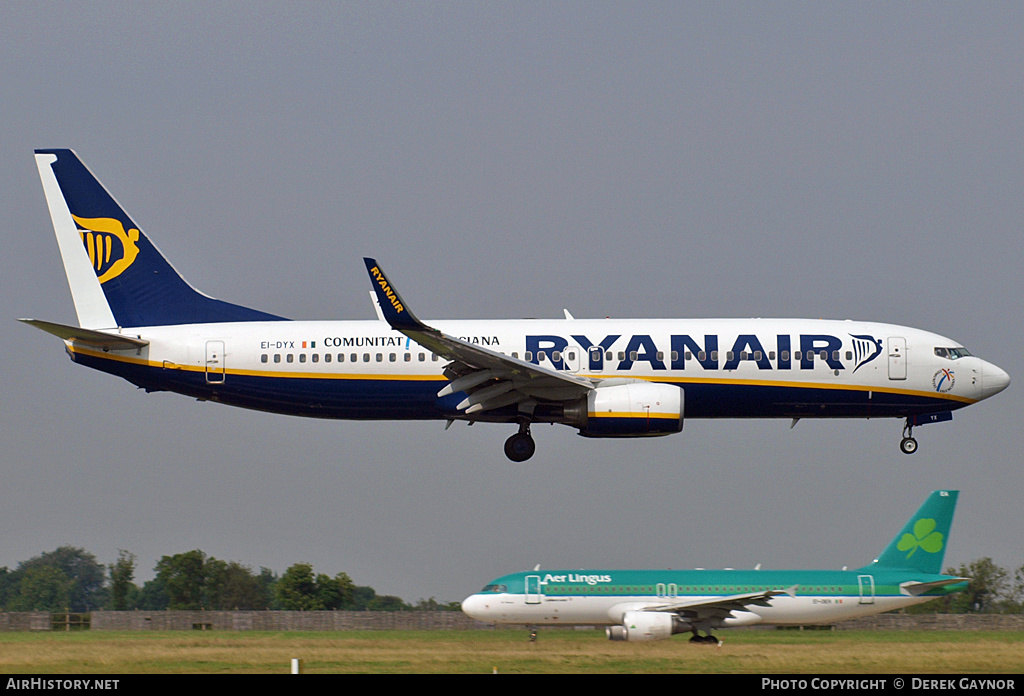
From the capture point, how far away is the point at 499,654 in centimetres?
3231

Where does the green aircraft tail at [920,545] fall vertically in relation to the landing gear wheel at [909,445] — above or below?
below

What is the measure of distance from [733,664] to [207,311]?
20386 millimetres

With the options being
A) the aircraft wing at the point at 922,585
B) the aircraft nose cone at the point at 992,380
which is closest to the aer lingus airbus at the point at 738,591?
the aircraft wing at the point at 922,585

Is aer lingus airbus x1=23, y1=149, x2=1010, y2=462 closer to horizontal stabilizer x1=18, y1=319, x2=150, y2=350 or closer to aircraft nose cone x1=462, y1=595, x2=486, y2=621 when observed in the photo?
horizontal stabilizer x1=18, y1=319, x2=150, y2=350

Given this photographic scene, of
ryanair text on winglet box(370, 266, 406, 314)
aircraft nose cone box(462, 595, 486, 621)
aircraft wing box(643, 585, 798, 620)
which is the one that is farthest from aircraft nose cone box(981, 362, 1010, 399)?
ryanair text on winglet box(370, 266, 406, 314)

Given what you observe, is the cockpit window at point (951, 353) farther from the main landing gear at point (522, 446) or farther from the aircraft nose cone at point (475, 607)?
the aircraft nose cone at point (475, 607)

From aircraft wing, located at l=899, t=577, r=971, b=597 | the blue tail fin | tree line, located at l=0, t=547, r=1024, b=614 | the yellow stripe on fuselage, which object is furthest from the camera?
tree line, located at l=0, t=547, r=1024, b=614

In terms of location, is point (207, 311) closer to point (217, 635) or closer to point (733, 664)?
point (217, 635)

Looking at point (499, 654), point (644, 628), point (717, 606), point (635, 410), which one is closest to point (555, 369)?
point (635, 410)

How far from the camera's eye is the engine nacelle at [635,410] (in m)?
36.0

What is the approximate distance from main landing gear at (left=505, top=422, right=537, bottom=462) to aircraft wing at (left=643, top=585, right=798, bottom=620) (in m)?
5.70

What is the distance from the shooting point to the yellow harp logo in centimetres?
4247

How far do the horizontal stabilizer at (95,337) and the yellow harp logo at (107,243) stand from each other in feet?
11.7

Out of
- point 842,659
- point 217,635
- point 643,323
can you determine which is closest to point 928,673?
point 842,659
